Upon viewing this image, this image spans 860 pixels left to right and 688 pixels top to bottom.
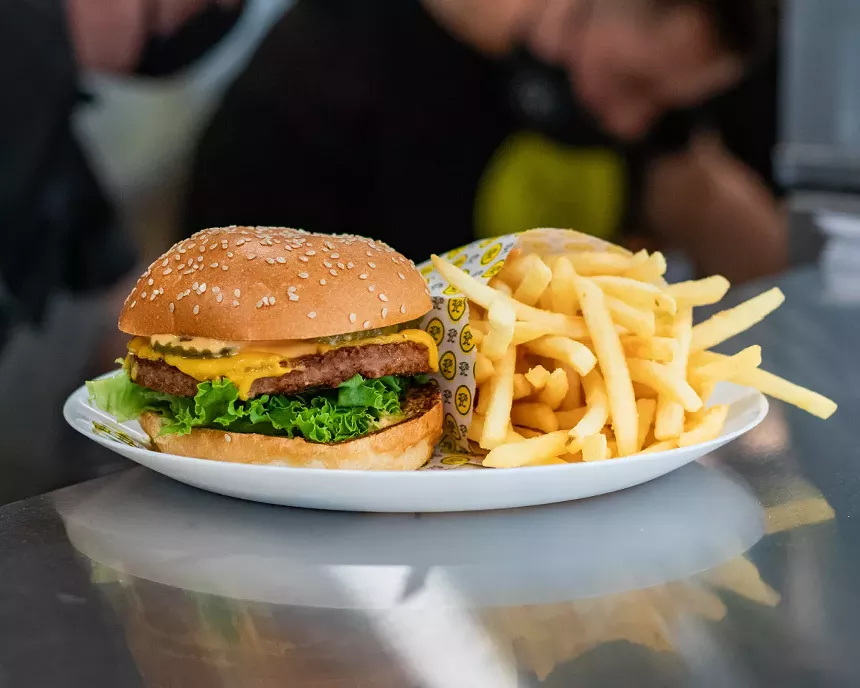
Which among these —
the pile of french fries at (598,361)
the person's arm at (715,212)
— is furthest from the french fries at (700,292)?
the person's arm at (715,212)

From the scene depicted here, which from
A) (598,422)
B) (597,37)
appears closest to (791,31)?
(597,37)

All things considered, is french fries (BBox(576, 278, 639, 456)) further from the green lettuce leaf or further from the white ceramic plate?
the green lettuce leaf

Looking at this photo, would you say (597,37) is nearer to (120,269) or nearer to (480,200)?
(480,200)

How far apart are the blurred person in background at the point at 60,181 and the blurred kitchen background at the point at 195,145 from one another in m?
0.02

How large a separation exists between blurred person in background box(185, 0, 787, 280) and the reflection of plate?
4888 millimetres

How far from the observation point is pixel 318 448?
152 cm

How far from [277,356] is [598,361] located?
0.57 metres

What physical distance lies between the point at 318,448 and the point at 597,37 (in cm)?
683

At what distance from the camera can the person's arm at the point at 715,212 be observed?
739cm

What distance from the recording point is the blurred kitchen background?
17.4ft

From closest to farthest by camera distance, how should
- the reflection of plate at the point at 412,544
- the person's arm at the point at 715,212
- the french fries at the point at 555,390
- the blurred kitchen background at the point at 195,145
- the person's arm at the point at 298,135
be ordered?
1. the reflection of plate at the point at 412,544
2. the french fries at the point at 555,390
3. the blurred kitchen background at the point at 195,145
4. the person's arm at the point at 298,135
5. the person's arm at the point at 715,212

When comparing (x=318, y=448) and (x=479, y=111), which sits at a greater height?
(x=318, y=448)

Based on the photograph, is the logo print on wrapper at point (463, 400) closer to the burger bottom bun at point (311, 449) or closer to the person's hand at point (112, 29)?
the burger bottom bun at point (311, 449)

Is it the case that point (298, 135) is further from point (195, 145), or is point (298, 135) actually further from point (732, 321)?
point (732, 321)
